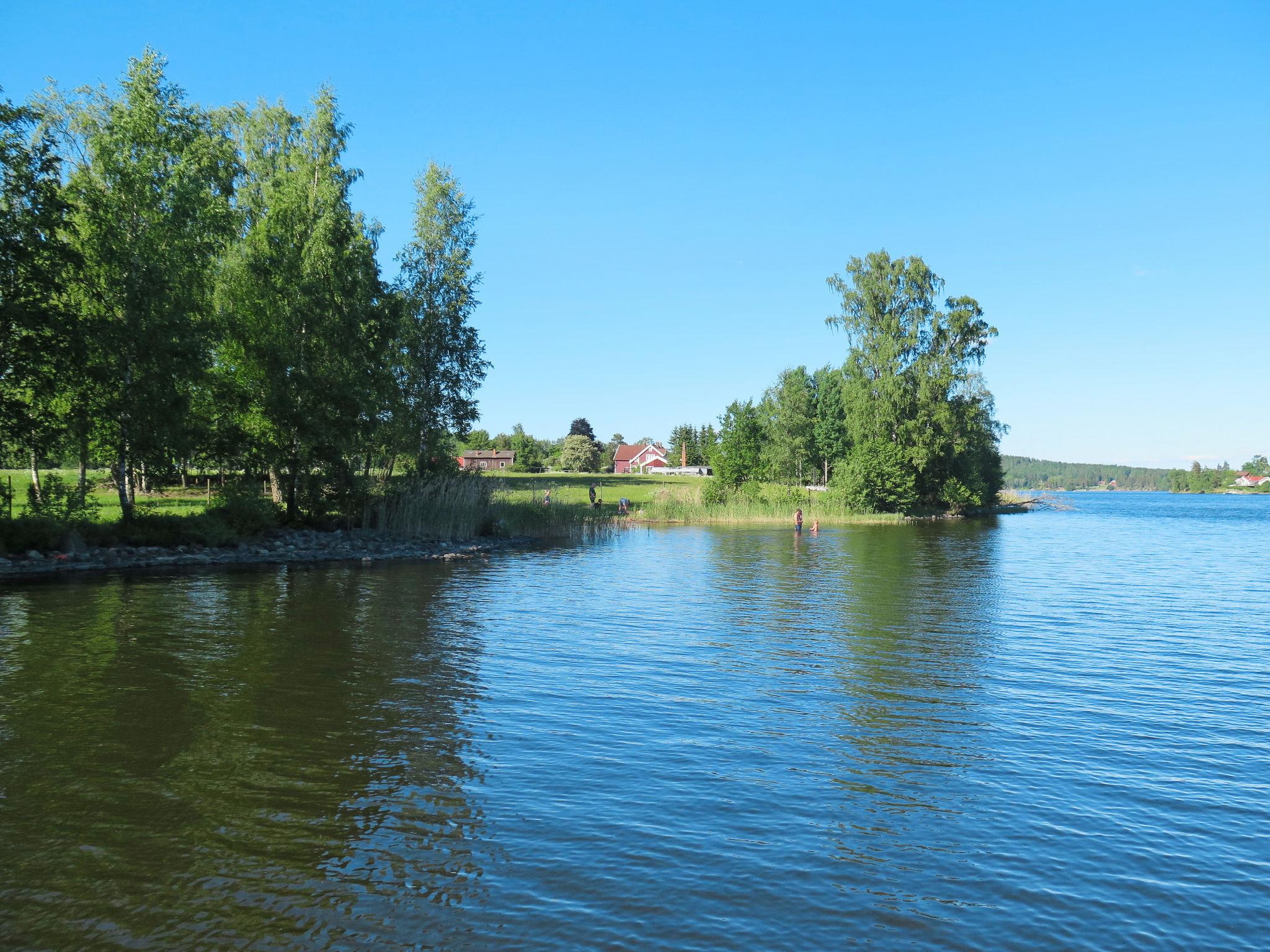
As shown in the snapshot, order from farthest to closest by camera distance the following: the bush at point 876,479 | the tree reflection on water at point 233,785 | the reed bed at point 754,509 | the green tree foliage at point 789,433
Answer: the green tree foliage at point 789,433, the bush at point 876,479, the reed bed at point 754,509, the tree reflection on water at point 233,785

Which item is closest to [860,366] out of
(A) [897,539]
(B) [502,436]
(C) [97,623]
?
(A) [897,539]

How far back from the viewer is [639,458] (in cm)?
15488

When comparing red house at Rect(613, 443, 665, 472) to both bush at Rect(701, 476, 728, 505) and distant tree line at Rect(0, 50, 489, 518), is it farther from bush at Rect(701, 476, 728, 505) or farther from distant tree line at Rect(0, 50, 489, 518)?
distant tree line at Rect(0, 50, 489, 518)

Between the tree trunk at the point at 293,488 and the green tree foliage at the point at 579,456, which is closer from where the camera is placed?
the tree trunk at the point at 293,488

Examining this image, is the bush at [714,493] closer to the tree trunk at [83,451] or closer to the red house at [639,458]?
the tree trunk at [83,451]

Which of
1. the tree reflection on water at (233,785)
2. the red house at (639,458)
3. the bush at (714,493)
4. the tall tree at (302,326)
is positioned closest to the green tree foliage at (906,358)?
the bush at (714,493)

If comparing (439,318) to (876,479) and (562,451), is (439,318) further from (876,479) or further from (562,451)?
(562,451)

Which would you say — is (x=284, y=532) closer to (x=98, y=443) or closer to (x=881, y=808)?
(x=98, y=443)

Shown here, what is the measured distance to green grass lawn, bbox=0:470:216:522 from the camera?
1209 inches

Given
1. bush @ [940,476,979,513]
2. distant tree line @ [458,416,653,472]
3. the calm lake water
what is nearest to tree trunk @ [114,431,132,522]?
the calm lake water

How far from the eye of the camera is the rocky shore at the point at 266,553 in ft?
78.6

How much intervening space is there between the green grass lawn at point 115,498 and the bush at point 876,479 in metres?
45.8

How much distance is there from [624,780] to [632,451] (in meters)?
152

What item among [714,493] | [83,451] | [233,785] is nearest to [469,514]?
[83,451]
